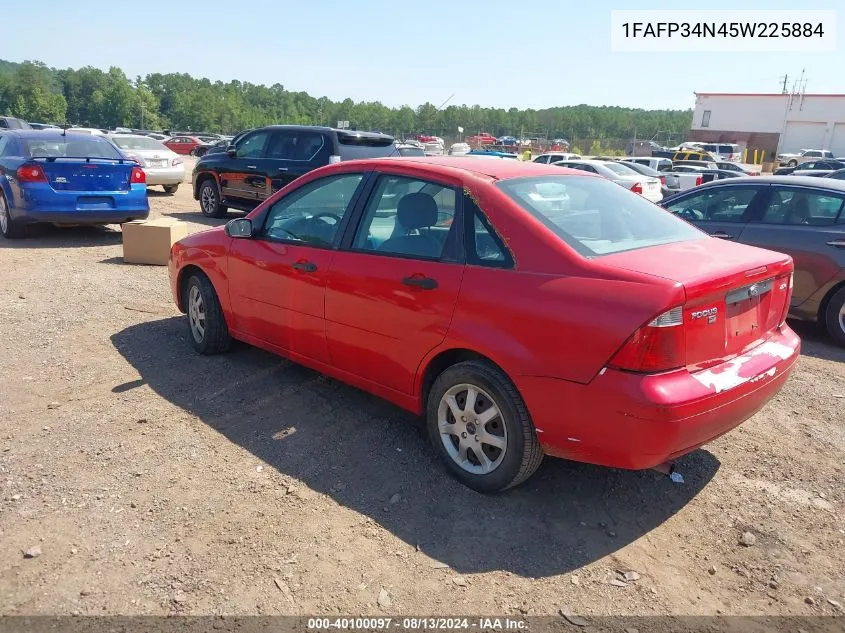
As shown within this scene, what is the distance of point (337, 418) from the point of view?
14.5 ft

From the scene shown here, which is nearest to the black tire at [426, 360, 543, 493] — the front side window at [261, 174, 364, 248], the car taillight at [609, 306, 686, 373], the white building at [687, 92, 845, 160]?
the car taillight at [609, 306, 686, 373]

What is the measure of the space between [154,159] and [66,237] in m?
5.95

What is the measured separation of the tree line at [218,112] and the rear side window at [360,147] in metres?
68.4

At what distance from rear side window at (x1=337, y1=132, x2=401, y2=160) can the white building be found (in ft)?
210

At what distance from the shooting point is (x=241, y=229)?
189 inches

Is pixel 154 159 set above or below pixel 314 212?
below

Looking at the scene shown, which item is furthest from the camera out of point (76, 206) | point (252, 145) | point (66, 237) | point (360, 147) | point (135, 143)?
point (135, 143)

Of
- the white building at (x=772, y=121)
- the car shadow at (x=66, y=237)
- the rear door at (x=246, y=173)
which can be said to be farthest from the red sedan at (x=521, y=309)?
the white building at (x=772, y=121)

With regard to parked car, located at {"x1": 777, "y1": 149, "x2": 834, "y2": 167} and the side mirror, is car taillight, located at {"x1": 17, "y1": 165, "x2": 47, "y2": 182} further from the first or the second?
parked car, located at {"x1": 777, "y1": 149, "x2": 834, "y2": 167}

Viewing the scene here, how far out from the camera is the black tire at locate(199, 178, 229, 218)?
13.2 metres

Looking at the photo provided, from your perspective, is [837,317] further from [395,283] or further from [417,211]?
[395,283]

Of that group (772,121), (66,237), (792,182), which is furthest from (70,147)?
(772,121)

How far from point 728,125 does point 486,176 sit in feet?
254

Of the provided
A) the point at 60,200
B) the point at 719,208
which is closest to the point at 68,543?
the point at 719,208
